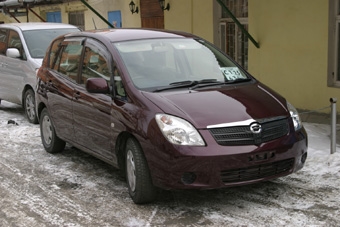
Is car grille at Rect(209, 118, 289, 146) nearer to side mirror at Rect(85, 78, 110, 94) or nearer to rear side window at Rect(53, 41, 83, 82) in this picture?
side mirror at Rect(85, 78, 110, 94)

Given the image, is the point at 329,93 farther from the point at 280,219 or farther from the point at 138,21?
the point at 138,21

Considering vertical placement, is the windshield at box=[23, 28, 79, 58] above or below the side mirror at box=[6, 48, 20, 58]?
above

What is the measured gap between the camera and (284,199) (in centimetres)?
546

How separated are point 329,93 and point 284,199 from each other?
479cm

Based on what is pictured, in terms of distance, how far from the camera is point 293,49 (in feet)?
34.0

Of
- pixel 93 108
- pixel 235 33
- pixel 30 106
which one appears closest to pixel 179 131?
Result: pixel 93 108

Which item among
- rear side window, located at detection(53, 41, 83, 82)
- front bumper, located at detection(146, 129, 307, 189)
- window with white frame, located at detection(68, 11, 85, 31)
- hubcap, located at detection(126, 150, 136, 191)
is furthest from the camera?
window with white frame, located at detection(68, 11, 85, 31)

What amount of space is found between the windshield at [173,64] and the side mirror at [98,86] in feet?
1.00

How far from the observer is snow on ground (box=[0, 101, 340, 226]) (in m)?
4.99

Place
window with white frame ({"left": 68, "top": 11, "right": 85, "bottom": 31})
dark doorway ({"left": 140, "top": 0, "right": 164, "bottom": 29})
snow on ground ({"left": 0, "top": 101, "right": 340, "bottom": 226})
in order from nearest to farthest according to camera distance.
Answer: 1. snow on ground ({"left": 0, "top": 101, "right": 340, "bottom": 226})
2. dark doorway ({"left": 140, "top": 0, "right": 164, "bottom": 29})
3. window with white frame ({"left": 68, "top": 11, "right": 85, "bottom": 31})

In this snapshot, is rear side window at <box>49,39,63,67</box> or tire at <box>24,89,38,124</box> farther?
tire at <box>24,89,38,124</box>

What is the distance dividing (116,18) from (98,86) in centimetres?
1168

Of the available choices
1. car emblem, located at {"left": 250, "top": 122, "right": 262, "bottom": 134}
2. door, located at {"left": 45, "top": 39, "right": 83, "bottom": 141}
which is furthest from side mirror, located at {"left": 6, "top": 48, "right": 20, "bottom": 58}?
car emblem, located at {"left": 250, "top": 122, "right": 262, "bottom": 134}

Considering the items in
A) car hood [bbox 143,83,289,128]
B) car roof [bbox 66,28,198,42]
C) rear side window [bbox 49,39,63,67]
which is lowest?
car hood [bbox 143,83,289,128]
